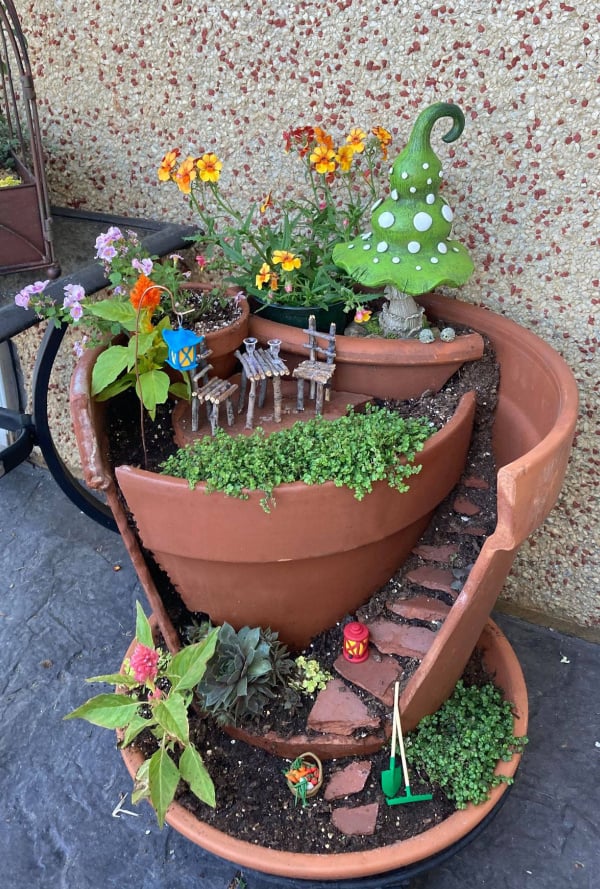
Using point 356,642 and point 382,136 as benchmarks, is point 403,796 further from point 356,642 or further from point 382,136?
point 382,136

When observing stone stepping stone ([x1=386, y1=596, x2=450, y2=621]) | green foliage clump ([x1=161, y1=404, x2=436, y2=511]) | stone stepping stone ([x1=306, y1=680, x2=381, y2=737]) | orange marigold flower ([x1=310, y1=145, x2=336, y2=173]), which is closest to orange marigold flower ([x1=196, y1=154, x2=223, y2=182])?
orange marigold flower ([x1=310, y1=145, x2=336, y2=173])

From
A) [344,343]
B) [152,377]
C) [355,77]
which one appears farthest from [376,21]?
[152,377]

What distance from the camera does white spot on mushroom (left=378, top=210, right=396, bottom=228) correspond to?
4.52ft

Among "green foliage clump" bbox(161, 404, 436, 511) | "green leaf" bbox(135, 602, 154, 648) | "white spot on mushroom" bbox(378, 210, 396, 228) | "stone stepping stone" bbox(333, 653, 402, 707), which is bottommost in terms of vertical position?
"stone stepping stone" bbox(333, 653, 402, 707)

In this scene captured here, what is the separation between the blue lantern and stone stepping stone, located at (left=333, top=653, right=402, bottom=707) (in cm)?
66

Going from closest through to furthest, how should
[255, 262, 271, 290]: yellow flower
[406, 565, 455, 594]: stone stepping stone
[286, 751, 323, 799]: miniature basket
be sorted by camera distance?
[286, 751, 323, 799]: miniature basket < [406, 565, 455, 594]: stone stepping stone < [255, 262, 271, 290]: yellow flower

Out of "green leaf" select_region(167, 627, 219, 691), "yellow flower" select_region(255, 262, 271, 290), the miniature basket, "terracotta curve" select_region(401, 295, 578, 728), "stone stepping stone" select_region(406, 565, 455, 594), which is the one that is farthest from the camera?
"yellow flower" select_region(255, 262, 271, 290)

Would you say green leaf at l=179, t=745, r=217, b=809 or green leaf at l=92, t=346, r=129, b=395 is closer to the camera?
green leaf at l=179, t=745, r=217, b=809

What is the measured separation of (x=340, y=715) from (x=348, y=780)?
12cm

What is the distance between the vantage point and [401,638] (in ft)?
4.47

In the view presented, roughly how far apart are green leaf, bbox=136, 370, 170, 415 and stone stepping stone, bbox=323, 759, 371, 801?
79 centimetres

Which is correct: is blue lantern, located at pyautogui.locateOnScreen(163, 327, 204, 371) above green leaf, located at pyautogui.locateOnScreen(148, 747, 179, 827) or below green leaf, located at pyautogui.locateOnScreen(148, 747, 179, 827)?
above

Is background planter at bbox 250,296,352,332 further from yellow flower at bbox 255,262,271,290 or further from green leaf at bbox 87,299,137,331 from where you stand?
green leaf at bbox 87,299,137,331

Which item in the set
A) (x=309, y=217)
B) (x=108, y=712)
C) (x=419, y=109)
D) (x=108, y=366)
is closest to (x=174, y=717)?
(x=108, y=712)
